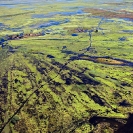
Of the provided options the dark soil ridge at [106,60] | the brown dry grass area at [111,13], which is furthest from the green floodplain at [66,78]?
the brown dry grass area at [111,13]

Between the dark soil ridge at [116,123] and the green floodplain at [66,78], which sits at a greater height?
the green floodplain at [66,78]

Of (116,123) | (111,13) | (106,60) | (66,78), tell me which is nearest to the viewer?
(116,123)

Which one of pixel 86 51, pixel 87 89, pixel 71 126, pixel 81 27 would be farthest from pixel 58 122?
pixel 81 27

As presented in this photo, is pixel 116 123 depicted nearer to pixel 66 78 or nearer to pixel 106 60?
pixel 66 78

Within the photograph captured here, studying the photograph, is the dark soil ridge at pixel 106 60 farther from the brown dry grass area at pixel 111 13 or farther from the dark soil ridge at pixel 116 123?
the brown dry grass area at pixel 111 13

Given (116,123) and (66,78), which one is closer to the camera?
(116,123)

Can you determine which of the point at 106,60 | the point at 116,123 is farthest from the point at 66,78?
the point at 116,123

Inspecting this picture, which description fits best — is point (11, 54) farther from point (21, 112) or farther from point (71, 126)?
point (71, 126)

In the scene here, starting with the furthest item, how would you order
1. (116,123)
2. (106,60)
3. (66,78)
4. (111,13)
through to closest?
(111,13), (106,60), (66,78), (116,123)
